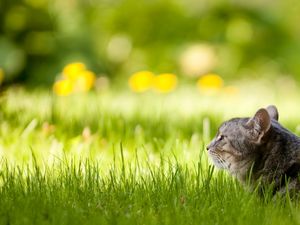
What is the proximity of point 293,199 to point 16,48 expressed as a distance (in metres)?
5.72

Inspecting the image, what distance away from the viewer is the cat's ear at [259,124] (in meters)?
3.41

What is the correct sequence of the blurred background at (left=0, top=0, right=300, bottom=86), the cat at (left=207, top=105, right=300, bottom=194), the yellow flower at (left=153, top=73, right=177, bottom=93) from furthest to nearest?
the blurred background at (left=0, top=0, right=300, bottom=86) → the yellow flower at (left=153, top=73, right=177, bottom=93) → the cat at (left=207, top=105, right=300, bottom=194)

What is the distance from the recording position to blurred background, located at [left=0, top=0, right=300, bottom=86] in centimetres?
858

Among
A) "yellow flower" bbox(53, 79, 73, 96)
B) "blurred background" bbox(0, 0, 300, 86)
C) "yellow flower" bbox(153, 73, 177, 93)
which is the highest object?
"blurred background" bbox(0, 0, 300, 86)

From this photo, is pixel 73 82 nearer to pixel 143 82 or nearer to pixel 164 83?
pixel 143 82

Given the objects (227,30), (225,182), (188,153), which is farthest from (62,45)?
(225,182)

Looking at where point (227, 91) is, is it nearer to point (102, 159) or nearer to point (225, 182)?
point (102, 159)

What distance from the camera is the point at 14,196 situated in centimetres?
318

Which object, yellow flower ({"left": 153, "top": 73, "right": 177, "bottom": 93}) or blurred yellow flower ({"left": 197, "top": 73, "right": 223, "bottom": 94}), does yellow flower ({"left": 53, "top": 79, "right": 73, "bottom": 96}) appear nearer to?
yellow flower ({"left": 153, "top": 73, "right": 177, "bottom": 93})

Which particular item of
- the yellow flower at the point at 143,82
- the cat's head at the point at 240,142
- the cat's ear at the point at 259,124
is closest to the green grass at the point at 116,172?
the cat's head at the point at 240,142

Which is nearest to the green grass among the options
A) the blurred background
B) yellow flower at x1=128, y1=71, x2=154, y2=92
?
yellow flower at x1=128, y1=71, x2=154, y2=92

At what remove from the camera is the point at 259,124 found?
11.3 ft

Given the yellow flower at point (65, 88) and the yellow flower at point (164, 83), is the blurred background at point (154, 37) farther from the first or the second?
the yellow flower at point (65, 88)

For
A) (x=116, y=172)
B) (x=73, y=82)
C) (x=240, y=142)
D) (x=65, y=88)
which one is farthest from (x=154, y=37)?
(x=240, y=142)
